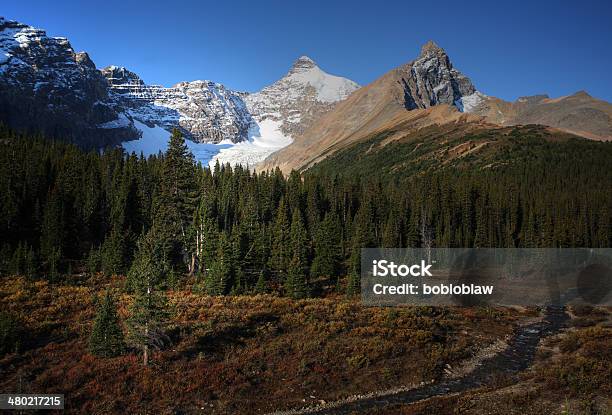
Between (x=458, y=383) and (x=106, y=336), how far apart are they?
23535 mm

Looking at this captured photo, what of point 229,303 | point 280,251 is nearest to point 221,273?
point 229,303

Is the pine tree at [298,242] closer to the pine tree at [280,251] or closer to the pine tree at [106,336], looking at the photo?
the pine tree at [280,251]

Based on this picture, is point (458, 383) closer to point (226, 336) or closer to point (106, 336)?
point (226, 336)

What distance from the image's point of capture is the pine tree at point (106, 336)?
31547mm

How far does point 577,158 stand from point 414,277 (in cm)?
11428

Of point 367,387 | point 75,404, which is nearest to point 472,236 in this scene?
point 367,387

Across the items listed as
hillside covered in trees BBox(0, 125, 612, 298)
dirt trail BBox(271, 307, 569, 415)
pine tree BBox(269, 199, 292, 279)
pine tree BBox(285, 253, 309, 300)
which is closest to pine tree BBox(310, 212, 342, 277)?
hillside covered in trees BBox(0, 125, 612, 298)

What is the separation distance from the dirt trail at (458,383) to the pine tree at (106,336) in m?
12.9

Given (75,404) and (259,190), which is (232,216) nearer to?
(259,190)

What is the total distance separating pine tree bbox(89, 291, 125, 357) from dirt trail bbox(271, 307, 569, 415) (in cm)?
1292

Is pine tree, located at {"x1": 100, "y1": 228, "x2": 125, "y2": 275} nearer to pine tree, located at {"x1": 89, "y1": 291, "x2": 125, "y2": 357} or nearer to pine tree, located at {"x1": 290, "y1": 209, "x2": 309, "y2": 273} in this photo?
pine tree, located at {"x1": 290, "y1": 209, "x2": 309, "y2": 273}

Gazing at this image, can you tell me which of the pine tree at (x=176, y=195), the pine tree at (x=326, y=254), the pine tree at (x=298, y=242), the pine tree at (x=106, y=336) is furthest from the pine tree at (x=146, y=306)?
the pine tree at (x=326, y=254)

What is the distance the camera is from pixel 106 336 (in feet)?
104

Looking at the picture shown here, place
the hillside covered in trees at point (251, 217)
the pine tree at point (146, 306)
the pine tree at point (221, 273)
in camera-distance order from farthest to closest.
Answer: the hillside covered in trees at point (251, 217) < the pine tree at point (221, 273) < the pine tree at point (146, 306)
